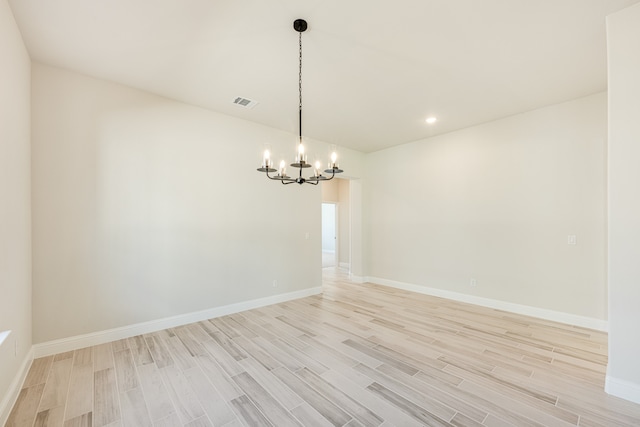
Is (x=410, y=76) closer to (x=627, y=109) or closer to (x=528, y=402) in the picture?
(x=627, y=109)

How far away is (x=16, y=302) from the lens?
2307 millimetres

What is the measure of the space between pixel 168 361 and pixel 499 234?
501cm

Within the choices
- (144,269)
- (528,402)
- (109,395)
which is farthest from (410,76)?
(109,395)

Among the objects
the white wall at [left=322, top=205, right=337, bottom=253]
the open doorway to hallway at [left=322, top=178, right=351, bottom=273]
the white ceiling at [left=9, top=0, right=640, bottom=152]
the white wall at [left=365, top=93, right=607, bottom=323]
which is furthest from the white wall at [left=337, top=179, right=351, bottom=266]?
the white ceiling at [left=9, top=0, right=640, bottom=152]

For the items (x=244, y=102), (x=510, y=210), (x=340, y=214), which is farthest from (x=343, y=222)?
(x=244, y=102)

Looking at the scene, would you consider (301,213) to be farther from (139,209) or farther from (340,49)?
(340,49)

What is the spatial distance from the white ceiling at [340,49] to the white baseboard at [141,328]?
3.06 metres

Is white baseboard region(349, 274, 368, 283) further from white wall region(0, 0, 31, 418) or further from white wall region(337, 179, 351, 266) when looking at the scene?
white wall region(0, 0, 31, 418)

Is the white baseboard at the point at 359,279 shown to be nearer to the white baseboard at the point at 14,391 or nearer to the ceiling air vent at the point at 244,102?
the ceiling air vent at the point at 244,102

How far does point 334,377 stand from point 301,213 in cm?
319

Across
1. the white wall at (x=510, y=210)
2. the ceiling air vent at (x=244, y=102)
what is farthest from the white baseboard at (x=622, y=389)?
the ceiling air vent at (x=244, y=102)

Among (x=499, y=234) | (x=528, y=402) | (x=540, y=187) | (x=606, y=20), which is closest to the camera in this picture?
(x=528, y=402)

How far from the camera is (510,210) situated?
14.2 feet

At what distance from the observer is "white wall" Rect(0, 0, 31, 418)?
2.01 meters
